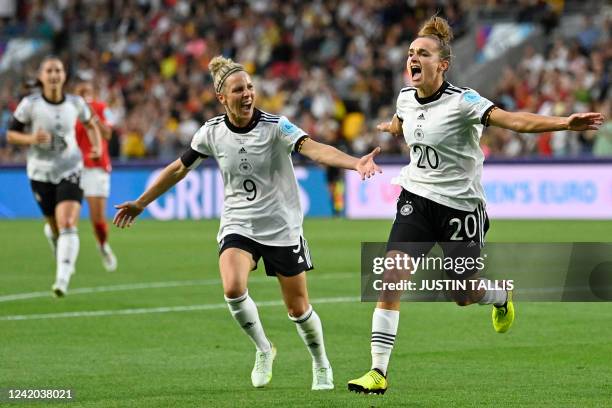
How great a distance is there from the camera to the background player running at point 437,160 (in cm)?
891

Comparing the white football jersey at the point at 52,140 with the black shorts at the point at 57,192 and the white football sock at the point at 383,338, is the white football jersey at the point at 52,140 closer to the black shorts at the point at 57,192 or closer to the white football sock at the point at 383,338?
the black shorts at the point at 57,192

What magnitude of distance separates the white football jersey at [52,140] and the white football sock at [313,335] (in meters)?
6.67

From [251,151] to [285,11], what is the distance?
88.5 feet

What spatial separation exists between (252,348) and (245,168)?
2.40m

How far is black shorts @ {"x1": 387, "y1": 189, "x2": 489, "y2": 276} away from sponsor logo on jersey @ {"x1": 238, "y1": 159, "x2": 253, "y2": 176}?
1065mm

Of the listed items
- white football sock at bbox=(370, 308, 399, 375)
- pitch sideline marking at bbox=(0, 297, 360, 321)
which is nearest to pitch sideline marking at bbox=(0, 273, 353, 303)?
pitch sideline marking at bbox=(0, 297, 360, 321)

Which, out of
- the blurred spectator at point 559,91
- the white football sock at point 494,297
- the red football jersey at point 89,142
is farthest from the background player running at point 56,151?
the blurred spectator at point 559,91

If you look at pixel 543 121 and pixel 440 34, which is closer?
pixel 543 121

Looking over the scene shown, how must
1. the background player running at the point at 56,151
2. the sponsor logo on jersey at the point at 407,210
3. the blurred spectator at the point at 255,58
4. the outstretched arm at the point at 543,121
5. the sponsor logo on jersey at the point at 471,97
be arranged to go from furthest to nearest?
the blurred spectator at the point at 255,58 < the background player running at the point at 56,151 < the sponsor logo on jersey at the point at 407,210 < the sponsor logo on jersey at the point at 471,97 < the outstretched arm at the point at 543,121

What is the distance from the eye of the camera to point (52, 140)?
15.1 meters

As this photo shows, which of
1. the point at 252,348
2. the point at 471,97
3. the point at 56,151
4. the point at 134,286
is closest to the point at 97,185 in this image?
the point at 134,286

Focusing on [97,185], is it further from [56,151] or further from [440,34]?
[440,34]

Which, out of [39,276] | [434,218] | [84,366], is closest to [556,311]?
[434,218]

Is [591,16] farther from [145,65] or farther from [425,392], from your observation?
[425,392]
